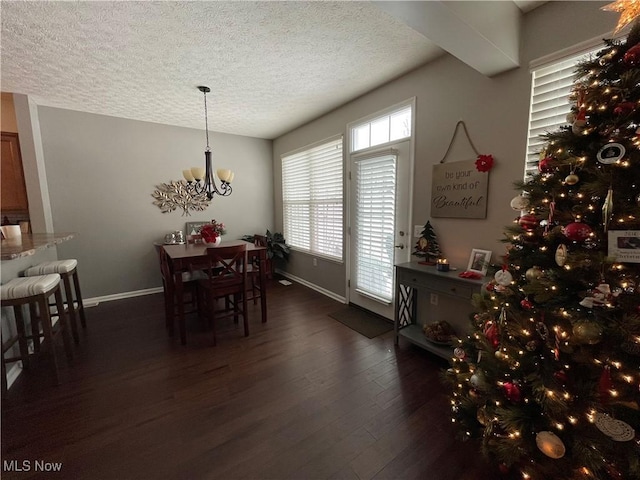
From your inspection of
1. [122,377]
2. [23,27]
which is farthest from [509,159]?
[23,27]

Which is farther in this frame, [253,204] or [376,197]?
[253,204]

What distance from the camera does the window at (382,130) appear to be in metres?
2.69

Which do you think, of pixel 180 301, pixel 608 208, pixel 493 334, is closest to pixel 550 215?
pixel 608 208

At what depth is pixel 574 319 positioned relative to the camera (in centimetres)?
102

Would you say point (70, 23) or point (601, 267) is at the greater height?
point (70, 23)

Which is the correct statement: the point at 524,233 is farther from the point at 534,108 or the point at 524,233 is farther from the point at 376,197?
the point at 376,197

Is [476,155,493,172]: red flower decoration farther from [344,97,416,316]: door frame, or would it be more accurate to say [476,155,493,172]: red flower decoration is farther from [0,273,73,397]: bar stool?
Answer: [0,273,73,397]: bar stool

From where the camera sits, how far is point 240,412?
1.73 meters

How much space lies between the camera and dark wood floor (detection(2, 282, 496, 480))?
4.52ft

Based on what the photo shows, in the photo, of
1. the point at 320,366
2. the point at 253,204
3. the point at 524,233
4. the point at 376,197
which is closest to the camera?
the point at 524,233

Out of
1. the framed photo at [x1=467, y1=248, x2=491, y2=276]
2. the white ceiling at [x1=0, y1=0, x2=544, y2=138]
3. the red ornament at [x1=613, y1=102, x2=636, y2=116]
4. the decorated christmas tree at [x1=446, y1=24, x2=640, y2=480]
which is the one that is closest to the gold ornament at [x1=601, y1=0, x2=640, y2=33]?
the decorated christmas tree at [x1=446, y1=24, x2=640, y2=480]

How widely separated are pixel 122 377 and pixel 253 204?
135 inches

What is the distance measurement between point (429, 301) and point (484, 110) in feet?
5.74

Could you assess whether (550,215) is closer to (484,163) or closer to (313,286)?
(484,163)
